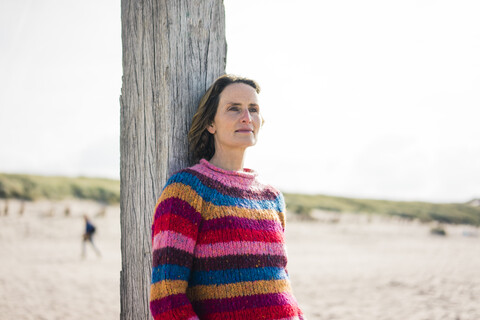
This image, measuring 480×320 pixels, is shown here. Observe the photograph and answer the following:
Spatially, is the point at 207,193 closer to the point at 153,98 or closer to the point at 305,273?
the point at 153,98

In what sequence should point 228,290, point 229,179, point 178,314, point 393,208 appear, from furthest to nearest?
point 393,208
point 229,179
point 228,290
point 178,314

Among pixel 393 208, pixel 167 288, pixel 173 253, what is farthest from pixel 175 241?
pixel 393 208

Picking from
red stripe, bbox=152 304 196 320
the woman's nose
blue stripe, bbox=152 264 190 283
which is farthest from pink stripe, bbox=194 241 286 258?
the woman's nose

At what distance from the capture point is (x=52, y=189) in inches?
1041

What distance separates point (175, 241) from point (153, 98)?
874 millimetres

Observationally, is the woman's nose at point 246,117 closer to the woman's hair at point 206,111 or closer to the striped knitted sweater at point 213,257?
the woman's hair at point 206,111

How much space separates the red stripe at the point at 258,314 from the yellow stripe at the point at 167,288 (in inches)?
7.7

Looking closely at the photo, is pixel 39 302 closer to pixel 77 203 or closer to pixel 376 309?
pixel 376 309

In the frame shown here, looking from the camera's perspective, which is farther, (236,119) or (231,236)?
(236,119)

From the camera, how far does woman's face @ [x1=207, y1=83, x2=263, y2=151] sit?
2080 mm

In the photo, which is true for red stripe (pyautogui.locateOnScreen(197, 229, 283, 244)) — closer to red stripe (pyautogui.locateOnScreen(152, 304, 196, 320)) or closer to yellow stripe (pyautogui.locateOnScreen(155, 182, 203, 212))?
yellow stripe (pyautogui.locateOnScreen(155, 182, 203, 212))

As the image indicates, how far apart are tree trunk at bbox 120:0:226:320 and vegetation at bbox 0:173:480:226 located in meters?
24.8

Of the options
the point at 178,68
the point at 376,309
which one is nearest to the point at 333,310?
the point at 376,309

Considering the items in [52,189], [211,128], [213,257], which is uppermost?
[211,128]
